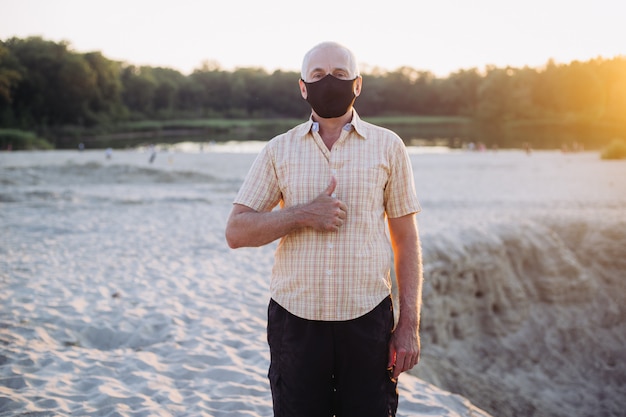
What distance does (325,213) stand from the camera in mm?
2145

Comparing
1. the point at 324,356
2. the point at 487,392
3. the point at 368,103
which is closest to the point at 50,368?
the point at 324,356

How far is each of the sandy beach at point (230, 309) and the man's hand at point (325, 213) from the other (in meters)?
2.47

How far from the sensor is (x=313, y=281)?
7.30 feet

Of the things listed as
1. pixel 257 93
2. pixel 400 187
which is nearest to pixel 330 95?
pixel 400 187

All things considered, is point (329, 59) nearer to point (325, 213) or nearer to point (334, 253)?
point (325, 213)

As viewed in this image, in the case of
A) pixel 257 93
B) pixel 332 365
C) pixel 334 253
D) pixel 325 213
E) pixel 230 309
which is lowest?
pixel 230 309

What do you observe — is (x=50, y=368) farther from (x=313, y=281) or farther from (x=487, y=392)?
(x=487, y=392)

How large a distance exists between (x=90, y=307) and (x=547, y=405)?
19.0 feet

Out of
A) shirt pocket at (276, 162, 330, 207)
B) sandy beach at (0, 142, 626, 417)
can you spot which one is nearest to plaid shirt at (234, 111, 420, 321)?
shirt pocket at (276, 162, 330, 207)

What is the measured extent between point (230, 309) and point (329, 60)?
4899 millimetres

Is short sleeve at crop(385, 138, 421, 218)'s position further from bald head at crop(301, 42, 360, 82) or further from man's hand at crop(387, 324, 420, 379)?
man's hand at crop(387, 324, 420, 379)

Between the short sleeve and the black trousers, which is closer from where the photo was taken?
the black trousers

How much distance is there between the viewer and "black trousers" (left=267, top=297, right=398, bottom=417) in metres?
2.24

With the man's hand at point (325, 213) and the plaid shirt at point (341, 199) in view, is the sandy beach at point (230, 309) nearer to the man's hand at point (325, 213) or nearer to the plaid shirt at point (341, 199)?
the plaid shirt at point (341, 199)
